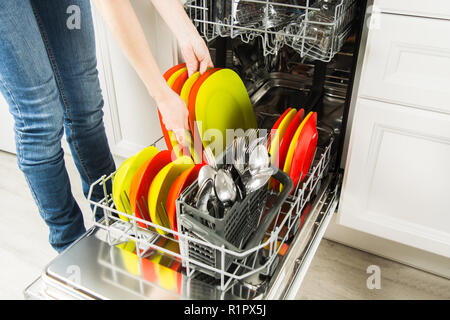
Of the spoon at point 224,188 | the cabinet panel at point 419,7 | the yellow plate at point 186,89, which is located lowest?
the spoon at point 224,188

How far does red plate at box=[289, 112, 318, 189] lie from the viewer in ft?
3.01

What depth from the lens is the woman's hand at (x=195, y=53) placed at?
3.33ft

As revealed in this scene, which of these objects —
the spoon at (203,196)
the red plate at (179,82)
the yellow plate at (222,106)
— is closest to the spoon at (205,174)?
the spoon at (203,196)

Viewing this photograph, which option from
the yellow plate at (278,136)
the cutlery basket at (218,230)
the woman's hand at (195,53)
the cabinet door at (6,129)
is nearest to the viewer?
the cutlery basket at (218,230)

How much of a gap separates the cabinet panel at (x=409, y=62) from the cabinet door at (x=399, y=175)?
0.03 meters

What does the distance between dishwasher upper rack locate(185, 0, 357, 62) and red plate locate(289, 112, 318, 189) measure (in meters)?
0.17

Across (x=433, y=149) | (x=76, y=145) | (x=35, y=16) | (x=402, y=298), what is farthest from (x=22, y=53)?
(x=402, y=298)

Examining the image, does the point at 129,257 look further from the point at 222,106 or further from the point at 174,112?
the point at 222,106

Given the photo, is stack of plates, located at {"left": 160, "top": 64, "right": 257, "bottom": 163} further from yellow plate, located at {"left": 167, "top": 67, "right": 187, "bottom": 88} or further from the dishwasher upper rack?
the dishwasher upper rack

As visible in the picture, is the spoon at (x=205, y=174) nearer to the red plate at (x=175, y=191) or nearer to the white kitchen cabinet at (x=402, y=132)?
the red plate at (x=175, y=191)

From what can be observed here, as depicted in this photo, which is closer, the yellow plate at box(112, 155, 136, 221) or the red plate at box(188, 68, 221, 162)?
the yellow plate at box(112, 155, 136, 221)

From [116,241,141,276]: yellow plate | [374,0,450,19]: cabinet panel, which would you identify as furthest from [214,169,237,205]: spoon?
[374,0,450,19]: cabinet panel

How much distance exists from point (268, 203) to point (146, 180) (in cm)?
33

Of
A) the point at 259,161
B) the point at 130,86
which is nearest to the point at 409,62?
the point at 259,161
